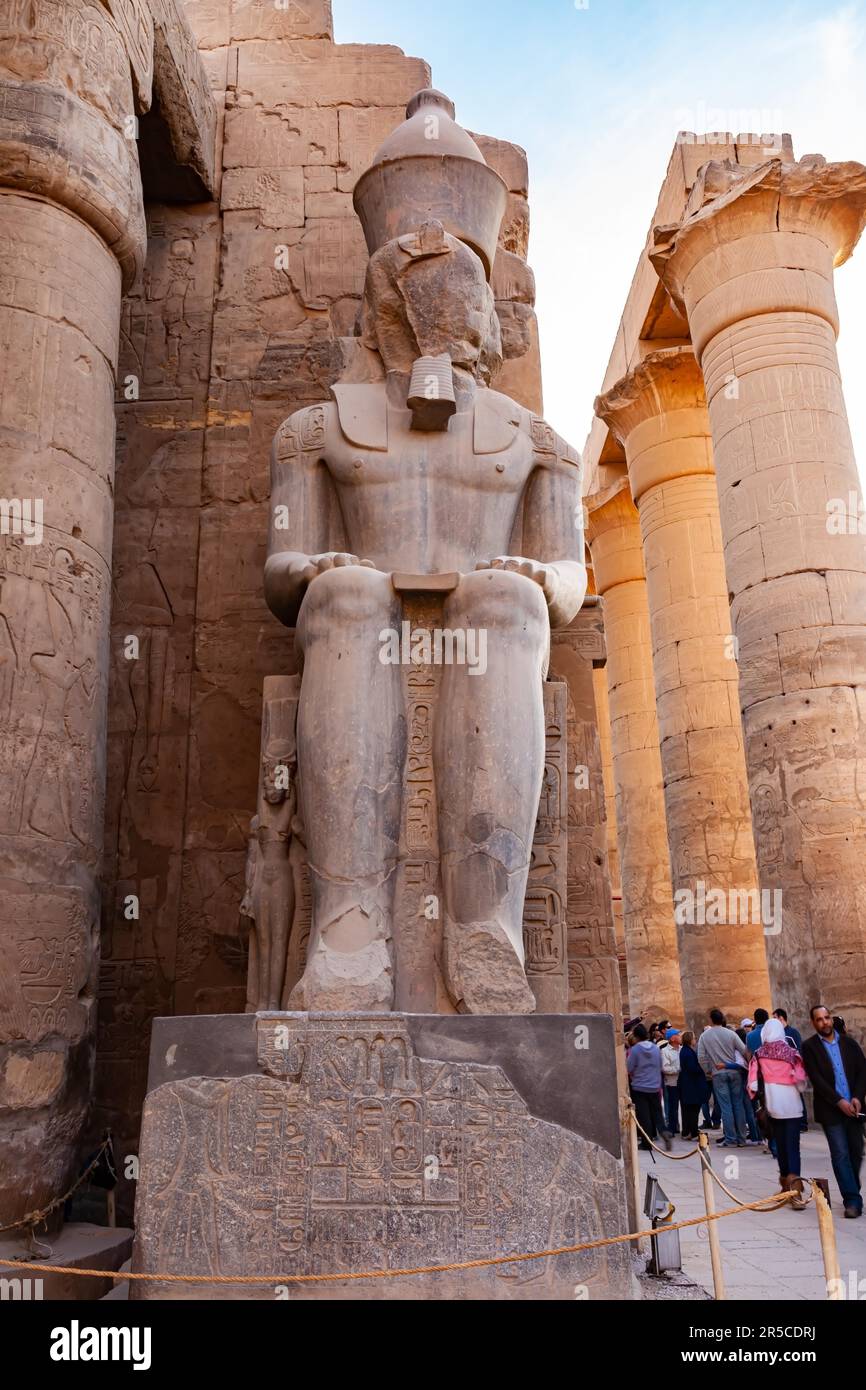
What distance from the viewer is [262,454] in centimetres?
604

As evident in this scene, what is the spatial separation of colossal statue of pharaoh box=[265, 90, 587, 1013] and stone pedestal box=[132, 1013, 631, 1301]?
0.27 m

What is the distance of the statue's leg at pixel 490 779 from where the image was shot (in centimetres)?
352

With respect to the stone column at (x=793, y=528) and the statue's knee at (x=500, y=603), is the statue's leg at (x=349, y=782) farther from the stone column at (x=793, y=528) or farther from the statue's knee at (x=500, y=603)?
the stone column at (x=793, y=528)

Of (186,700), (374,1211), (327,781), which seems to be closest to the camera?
(374,1211)

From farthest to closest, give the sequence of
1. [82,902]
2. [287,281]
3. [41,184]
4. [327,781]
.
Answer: [287,281], [41,184], [82,902], [327,781]

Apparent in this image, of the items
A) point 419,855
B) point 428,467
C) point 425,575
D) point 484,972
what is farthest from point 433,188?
point 484,972

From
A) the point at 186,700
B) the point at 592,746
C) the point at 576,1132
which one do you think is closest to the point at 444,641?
the point at 592,746

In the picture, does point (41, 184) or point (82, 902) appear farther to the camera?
point (41, 184)

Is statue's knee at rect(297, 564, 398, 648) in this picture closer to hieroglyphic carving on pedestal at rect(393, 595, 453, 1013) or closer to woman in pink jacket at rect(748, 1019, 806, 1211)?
hieroglyphic carving on pedestal at rect(393, 595, 453, 1013)

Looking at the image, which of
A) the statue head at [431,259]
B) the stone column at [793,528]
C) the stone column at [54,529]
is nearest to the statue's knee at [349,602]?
the statue head at [431,259]

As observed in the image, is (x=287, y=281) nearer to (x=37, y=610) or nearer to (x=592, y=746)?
(x=37, y=610)

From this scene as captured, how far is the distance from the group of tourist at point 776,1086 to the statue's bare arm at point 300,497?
8.98 ft

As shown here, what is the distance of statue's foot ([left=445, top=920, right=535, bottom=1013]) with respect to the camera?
3451 mm

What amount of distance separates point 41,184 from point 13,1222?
4.03 meters
